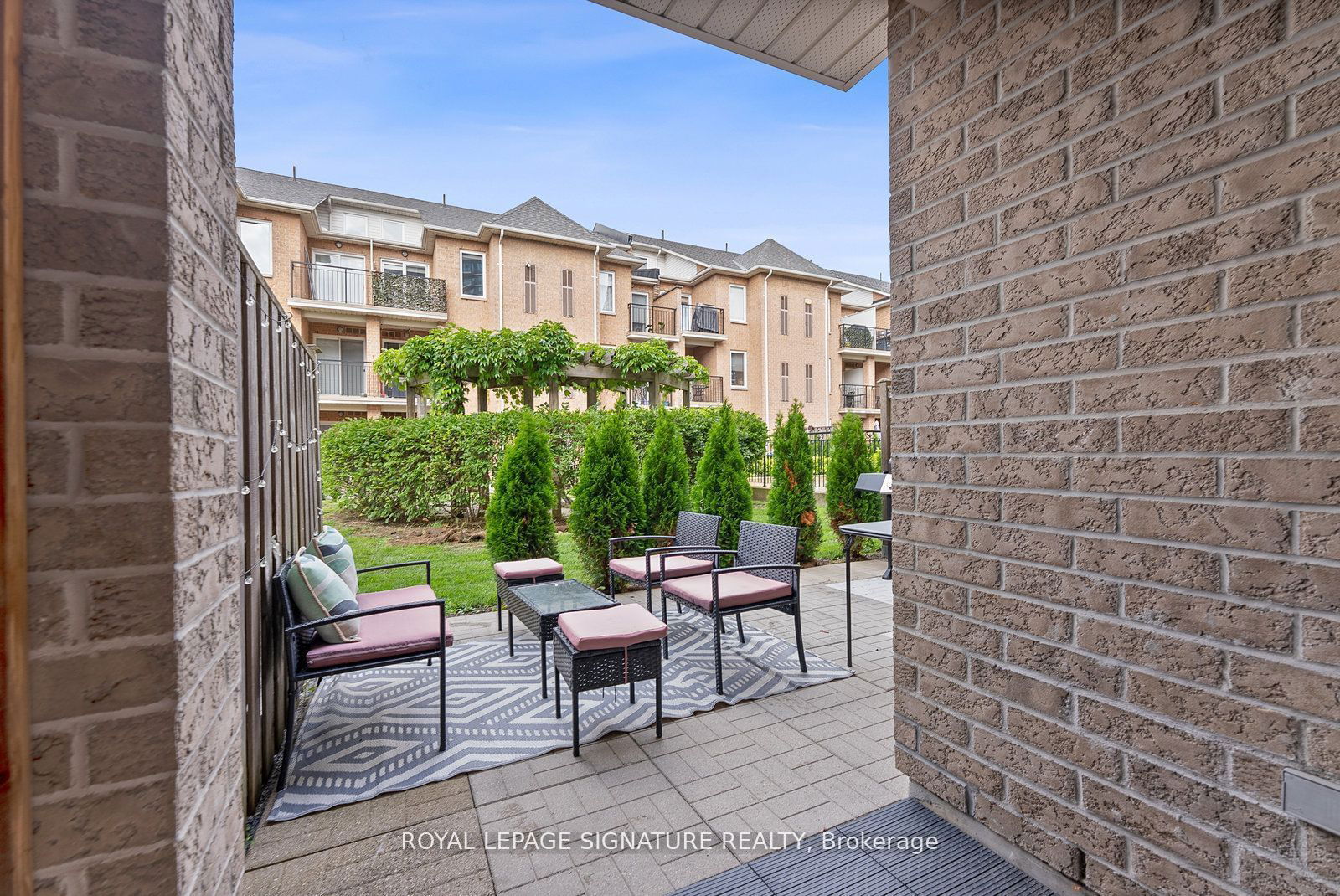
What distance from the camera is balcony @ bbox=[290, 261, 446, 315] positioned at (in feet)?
48.4

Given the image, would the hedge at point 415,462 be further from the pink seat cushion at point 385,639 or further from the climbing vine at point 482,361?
the pink seat cushion at point 385,639

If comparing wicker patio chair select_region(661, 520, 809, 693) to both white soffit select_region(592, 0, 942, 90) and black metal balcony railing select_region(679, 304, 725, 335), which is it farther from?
black metal balcony railing select_region(679, 304, 725, 335)

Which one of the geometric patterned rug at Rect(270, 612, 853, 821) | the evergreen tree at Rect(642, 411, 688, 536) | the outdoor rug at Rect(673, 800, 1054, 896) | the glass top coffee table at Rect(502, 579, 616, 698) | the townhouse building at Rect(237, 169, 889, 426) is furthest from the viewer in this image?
the townhouse building at Rect(237, 169, 889, 426)

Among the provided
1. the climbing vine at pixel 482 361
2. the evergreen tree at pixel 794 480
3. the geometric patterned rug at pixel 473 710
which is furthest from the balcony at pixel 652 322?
the geometric patterned rug at pixel 473 710

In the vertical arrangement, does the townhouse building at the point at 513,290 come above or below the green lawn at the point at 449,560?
above

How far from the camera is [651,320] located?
18938 millimetres

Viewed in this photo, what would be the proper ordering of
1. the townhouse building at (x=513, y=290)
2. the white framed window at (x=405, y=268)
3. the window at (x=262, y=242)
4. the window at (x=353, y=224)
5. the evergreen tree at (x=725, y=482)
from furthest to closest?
the window at (x=353, y=224)
the white framed window at (x=405, y=268)
the townhouse building at (x=513, y=290)
the window at (x=262, y=242)
the evergreen tree at (x=725, y=482)

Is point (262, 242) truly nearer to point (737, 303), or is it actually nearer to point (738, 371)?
point (737, 303)

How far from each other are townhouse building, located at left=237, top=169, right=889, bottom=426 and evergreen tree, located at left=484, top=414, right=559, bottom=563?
32.2 feet

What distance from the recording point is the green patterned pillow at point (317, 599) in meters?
2.66

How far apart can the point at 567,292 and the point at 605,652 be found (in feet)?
49.6

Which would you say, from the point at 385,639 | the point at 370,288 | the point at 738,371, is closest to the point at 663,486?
the point at 385,639

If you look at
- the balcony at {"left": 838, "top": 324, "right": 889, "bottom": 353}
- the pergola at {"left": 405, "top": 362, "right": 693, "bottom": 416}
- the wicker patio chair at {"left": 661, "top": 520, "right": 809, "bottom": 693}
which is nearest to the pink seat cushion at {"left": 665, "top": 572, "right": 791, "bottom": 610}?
the wicker patio chair at {"left": 661, "top": 520, "right": 809, "bottom": 693}

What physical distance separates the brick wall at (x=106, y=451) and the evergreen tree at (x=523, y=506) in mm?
4403
